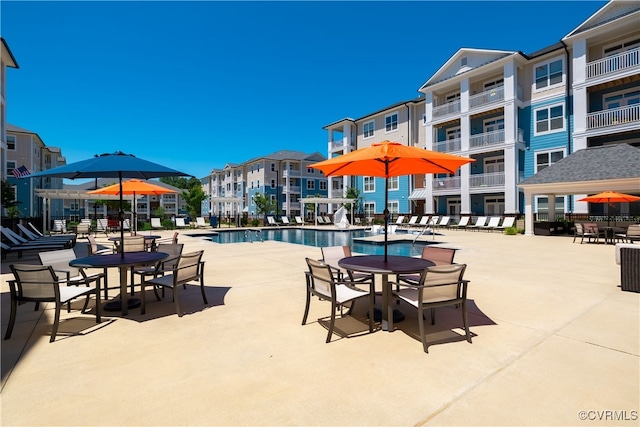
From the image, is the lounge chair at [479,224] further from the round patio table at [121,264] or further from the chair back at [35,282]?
the chair back at [35,282]

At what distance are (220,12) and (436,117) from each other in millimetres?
20928

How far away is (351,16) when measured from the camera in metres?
15.5

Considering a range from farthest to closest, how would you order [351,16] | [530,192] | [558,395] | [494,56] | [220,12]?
[494,56]
[530,192]
[351,16]
[220,12]
[558,395]

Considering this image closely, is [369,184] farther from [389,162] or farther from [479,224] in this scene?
[389,162]

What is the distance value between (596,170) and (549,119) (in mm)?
8157

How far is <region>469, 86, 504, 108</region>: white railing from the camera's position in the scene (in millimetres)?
24784

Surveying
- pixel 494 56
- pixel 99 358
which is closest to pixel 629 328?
pixel 99 358

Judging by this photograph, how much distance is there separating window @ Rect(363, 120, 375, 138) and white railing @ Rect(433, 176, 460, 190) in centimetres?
1016

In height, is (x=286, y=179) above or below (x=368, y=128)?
below

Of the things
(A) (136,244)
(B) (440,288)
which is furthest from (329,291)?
(A) (136,244)

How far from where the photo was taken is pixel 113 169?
4938mm

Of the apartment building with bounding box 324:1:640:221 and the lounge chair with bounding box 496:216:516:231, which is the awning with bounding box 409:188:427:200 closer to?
the apartment building with bounding box 324:1:640:221

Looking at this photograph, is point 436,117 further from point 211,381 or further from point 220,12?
point 211,381

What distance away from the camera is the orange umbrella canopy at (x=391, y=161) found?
Answer: 439cm
